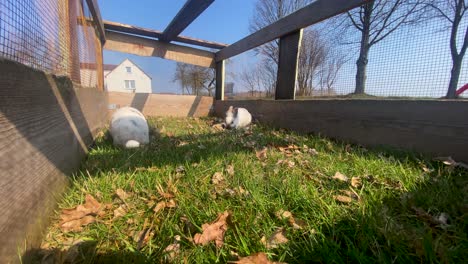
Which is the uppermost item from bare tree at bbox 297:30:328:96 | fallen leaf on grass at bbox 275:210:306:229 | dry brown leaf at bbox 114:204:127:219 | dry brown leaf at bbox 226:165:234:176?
bare tree at bbox 297:30:328:96

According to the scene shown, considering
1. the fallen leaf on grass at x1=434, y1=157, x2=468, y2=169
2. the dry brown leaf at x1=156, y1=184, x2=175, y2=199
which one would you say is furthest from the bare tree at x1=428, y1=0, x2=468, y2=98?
the dry brown leaf at x1=156, y1=184, x2=175, y2=199

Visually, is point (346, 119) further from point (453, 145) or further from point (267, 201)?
point (267, 201)

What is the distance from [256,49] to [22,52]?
4.15m

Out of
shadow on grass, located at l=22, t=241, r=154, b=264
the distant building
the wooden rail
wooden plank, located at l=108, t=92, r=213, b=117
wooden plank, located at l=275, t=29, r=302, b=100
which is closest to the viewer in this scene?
shadow on grass, located at l=22, t=241, r=154, b=264

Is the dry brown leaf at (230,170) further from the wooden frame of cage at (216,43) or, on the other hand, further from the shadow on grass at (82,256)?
the wooden frame of cage at (216,43)

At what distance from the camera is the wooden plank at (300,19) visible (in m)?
2.79

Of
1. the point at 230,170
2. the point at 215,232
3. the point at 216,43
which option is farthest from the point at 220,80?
the point at 215,232

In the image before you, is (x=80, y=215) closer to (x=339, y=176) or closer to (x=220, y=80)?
(x=339, y=176)

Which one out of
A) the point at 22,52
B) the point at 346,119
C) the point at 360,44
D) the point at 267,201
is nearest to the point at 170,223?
the point at 267,201

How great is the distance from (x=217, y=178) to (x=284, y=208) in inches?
22.2

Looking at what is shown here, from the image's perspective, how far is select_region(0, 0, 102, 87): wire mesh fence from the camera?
112 cm

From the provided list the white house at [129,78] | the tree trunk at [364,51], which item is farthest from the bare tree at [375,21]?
the white house at [129,78]

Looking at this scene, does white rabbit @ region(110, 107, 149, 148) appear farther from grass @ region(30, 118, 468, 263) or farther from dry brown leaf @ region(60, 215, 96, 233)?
dry brown leaf @ region(60, 215, 96, 233)

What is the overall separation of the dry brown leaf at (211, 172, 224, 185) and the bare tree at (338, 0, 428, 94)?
6.31 feet
